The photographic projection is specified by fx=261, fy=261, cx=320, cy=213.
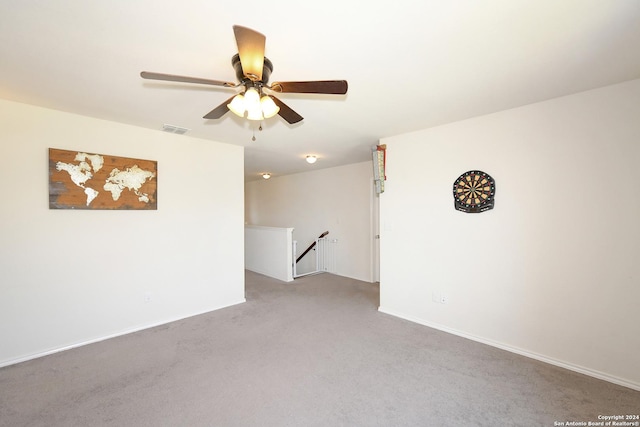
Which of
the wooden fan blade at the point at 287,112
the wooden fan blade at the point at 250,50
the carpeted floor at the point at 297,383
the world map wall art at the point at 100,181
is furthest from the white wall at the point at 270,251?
the wooden fan blade at the point at 250,50

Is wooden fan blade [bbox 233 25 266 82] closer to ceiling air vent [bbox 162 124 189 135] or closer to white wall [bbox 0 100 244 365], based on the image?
ceiling air vent [bbox 162 124 189 135]

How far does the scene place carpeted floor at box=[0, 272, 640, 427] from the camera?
5.89 ft

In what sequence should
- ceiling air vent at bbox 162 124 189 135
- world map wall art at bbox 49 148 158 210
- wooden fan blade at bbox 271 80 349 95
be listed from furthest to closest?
ceiling air vent at bbox 162 124 189 135 < world map wall art at bbox 49 148 158 210 < wooden fan blade at bbox 271 80 349 95

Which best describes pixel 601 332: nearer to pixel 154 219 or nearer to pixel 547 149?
pixel 547 149

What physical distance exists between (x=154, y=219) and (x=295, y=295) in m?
2.37

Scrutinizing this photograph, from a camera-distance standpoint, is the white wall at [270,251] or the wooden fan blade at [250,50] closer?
the wooden fan blade at [250,50]

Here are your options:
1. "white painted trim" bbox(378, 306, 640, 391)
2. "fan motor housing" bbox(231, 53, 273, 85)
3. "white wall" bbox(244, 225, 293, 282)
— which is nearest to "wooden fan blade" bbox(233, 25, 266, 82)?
"fan motor housing" bbox(231, 53, 273, 85)

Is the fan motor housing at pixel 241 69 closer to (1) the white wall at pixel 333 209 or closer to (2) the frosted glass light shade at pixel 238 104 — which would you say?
(2) the frosted glass light shade at pixel 238 104

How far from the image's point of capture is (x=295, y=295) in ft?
14.3

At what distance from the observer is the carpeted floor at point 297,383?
1795 millimetres

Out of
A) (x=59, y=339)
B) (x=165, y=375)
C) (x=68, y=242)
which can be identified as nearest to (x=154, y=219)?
(x=68, y=242)

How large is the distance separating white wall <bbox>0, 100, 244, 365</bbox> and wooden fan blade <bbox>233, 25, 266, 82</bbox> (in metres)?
2.48

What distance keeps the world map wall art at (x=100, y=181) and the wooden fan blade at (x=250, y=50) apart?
7.92 feet

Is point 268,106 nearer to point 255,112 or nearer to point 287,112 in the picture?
point 255,112
